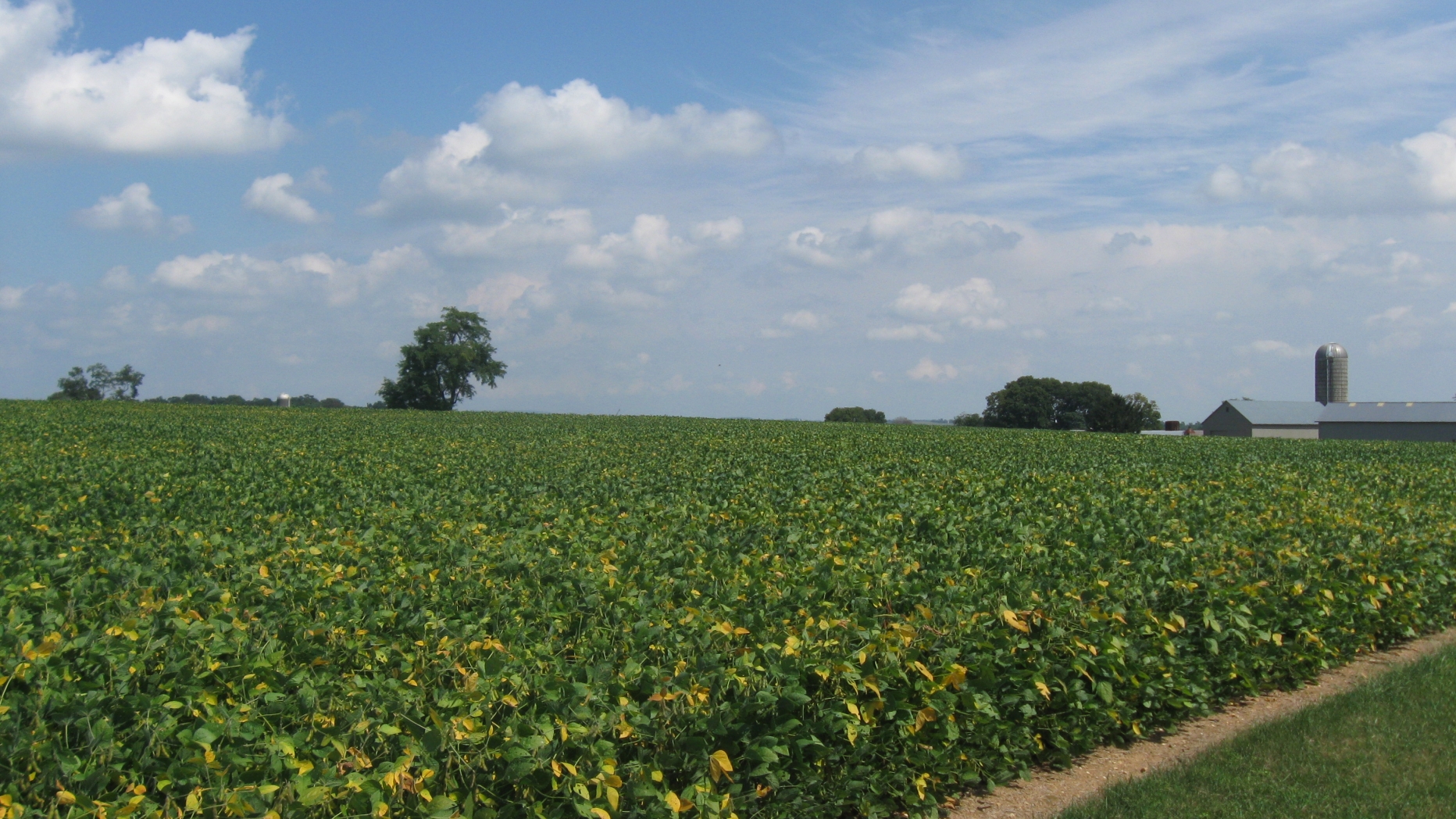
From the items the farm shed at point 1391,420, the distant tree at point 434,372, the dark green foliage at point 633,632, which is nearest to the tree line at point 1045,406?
the farm shed at point 1391,420

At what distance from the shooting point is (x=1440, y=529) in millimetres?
9539

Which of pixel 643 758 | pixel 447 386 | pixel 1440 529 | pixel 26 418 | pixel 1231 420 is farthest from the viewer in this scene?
pixel 1231 420

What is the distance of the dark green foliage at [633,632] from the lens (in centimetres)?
339

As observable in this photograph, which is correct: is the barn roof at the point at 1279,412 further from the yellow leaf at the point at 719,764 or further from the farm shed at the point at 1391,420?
the yellow leaf at the point at 719,764

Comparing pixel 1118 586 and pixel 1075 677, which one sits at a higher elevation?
pixel 1118 586

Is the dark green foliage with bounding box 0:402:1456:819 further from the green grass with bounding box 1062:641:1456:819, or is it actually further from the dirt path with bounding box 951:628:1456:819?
the green grass with bounding box 1062:641:1456:819

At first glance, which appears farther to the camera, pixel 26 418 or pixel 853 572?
pixel 26 418

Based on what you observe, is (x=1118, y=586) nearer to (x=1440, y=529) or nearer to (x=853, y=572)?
(x=853, y=572)

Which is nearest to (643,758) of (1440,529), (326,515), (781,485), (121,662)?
(121,662)

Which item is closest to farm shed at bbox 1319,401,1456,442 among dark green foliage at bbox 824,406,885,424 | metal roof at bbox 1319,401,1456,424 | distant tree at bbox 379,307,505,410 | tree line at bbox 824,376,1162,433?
metal roof at bbox 1319,401,1456,424

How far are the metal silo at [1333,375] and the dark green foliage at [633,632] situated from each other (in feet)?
313

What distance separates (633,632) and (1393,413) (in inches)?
3713

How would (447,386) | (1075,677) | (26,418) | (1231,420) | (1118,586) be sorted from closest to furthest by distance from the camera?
(1075,677) < (1118,586) < (26,418) < (447,386) < (1231,420)

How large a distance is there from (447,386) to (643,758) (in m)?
75.8
